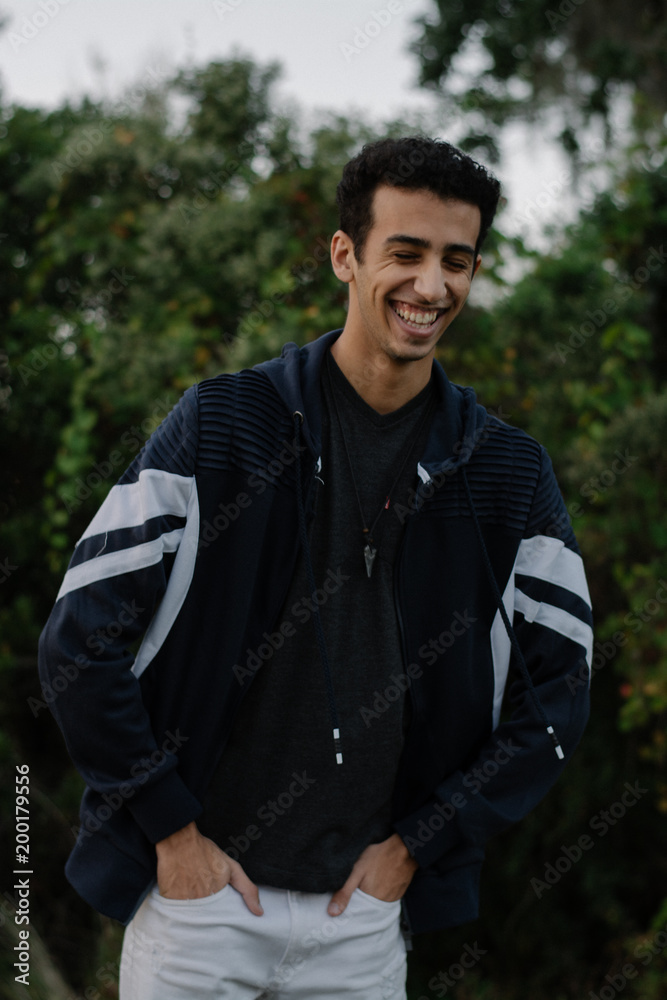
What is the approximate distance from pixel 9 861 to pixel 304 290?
2656 millimetres

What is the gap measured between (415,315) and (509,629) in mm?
722

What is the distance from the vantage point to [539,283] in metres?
3.69

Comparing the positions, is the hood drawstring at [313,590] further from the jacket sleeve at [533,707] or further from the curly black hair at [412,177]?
the curly black hair at [412,177]

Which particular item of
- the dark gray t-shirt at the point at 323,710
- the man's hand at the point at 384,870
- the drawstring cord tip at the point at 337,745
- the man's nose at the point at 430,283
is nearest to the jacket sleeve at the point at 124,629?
the dark gray t-shirt at the point at 323,710

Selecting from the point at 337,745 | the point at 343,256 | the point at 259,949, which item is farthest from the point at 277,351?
the point at 259,949

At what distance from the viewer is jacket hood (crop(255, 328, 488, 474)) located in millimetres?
1810

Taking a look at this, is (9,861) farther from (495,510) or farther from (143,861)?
(495,510)

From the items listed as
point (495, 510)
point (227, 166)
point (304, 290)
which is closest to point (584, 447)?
point (304, 290)

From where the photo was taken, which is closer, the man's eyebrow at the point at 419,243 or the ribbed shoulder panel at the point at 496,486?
the man's eyebrow at the point at 419,243

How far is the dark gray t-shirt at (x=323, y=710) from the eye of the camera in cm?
181

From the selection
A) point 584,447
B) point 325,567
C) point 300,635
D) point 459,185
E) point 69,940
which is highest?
point 459,185

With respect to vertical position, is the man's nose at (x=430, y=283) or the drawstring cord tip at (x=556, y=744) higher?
the man's nose at (x=430, y=283)

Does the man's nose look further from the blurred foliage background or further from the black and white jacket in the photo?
the blurred foliage background

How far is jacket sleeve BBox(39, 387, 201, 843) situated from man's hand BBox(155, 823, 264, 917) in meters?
0.04
